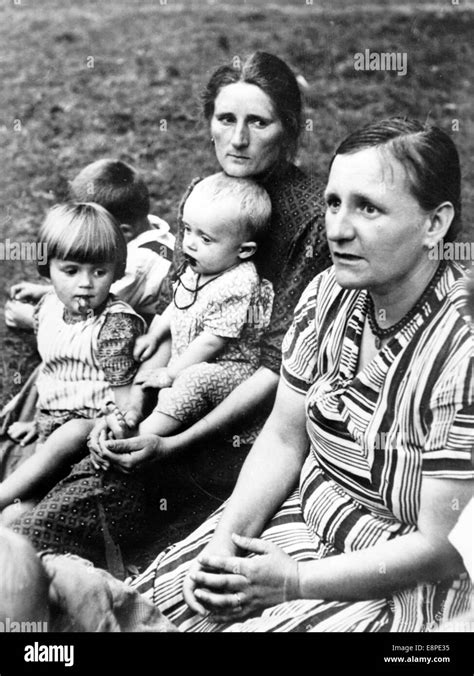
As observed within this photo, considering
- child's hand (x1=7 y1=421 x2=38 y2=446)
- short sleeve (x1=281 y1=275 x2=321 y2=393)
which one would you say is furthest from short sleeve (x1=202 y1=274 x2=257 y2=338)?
child's hand (x1=7 y1=421 x2=38 y2=446)

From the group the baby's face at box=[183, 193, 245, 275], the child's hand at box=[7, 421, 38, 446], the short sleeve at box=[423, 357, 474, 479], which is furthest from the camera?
the child's hand at box=[7, 421, 38, 446]

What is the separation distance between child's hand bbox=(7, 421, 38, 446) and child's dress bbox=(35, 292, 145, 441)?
0.24ft

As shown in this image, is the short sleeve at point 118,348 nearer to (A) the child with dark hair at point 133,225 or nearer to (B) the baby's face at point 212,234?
(A) the child with dark hair at point 133,225

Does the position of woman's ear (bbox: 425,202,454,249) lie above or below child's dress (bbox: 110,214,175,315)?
above

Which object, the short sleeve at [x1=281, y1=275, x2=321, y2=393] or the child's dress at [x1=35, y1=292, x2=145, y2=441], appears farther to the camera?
the child's dress at [x1=35, y1=292, x2=145, y2=441]

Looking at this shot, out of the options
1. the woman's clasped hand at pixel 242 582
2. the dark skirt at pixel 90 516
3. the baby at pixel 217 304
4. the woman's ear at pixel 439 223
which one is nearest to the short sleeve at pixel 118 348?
the baby at pixel 217 304

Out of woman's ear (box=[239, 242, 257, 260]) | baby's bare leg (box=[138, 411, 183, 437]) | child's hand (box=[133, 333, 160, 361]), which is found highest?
woman's ear (box=[239, 242, 257, 260])

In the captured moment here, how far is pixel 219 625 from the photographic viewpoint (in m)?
2.86

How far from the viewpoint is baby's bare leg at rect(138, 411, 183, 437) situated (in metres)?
3.09

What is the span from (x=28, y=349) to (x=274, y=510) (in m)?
1.16

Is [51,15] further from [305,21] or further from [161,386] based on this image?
[161,386]

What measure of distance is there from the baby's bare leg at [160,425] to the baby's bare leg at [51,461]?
0.68 feet

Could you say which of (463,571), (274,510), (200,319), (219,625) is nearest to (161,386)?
(200,319)

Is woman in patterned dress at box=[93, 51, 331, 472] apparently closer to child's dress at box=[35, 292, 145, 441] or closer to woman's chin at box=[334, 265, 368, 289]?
child's dress at box=[35, 292, 145, 441]
